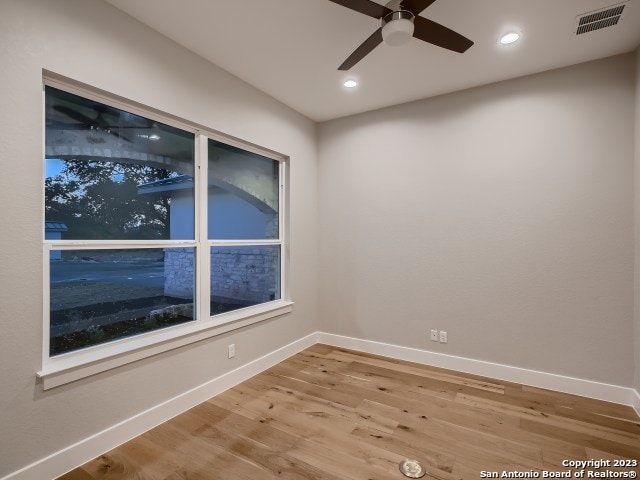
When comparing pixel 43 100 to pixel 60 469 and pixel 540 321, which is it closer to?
pixel 60 469

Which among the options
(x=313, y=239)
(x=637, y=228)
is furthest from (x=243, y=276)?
(x=637, y=228)

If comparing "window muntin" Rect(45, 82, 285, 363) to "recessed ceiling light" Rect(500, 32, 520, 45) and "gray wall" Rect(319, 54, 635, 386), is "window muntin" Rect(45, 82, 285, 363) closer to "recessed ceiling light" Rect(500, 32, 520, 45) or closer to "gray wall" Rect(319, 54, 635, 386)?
"gray wall" Rect(319, 54, 635, 386)

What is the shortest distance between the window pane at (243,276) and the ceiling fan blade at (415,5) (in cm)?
228

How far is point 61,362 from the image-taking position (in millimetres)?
1925

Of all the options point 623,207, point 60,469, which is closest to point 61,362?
point 60,469

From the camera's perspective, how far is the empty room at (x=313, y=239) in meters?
1.87

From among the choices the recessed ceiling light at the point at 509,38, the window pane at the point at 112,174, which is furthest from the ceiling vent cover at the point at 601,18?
the window pane at the point at 112,174

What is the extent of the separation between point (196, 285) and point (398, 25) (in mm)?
2376

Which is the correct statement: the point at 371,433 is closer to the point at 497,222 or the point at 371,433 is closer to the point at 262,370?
the point at 262,370

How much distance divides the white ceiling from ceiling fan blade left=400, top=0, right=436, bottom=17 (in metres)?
0.36

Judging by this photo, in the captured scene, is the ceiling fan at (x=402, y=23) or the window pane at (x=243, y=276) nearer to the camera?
the ceiling fan at (x=402, y=23)

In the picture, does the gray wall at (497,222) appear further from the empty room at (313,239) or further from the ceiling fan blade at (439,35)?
the ceiling fan blade at (439,35)

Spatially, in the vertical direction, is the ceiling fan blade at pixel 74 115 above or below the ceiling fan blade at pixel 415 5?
below

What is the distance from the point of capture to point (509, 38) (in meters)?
2.39
